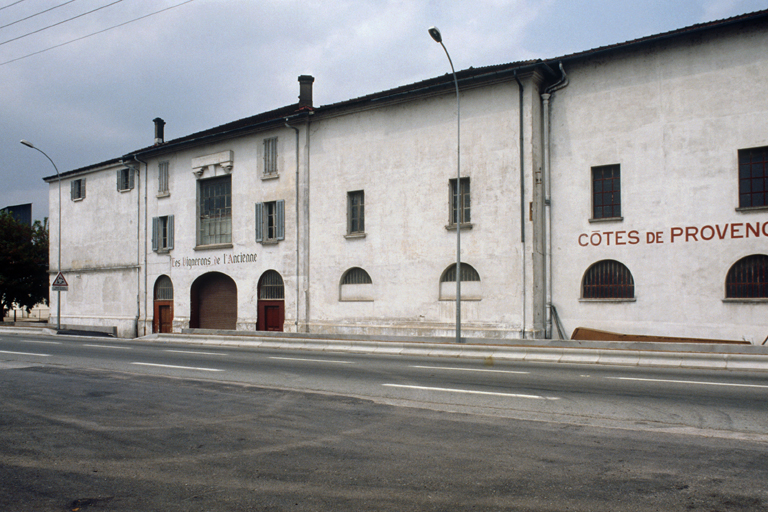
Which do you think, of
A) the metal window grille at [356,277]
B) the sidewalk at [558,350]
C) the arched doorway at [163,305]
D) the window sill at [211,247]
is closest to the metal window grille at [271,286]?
the window sill at [211,247]

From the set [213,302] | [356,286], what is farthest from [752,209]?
[213,302]

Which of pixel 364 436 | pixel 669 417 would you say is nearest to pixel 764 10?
pixel 669 417

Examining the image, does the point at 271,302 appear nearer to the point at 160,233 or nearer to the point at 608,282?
the point at 160,233

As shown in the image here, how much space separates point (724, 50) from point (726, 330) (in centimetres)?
886

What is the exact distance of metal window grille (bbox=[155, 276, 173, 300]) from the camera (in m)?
34.0

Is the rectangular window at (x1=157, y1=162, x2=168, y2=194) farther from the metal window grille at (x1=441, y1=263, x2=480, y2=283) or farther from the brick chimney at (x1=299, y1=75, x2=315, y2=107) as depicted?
the metal window grille at (x1=441, y1=263, x2=480, y2=283)

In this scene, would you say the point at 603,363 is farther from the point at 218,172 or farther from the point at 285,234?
the point at 218,172

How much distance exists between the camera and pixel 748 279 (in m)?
18.9

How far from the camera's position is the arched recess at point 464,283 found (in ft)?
76.2

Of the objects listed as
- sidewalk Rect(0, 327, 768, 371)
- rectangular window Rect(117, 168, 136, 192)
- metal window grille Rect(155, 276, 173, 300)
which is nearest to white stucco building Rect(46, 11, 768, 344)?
metal window grille Rect(155, 276, 173, 300)

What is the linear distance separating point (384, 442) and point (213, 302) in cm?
2690

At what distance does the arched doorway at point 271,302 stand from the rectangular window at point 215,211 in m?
3.42

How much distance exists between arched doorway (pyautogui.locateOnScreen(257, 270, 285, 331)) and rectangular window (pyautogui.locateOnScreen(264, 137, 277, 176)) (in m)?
4.79

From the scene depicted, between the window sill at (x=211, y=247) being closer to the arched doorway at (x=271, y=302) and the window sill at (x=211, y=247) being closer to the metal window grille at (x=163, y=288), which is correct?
the arched doorway at (x=271, y=302)
